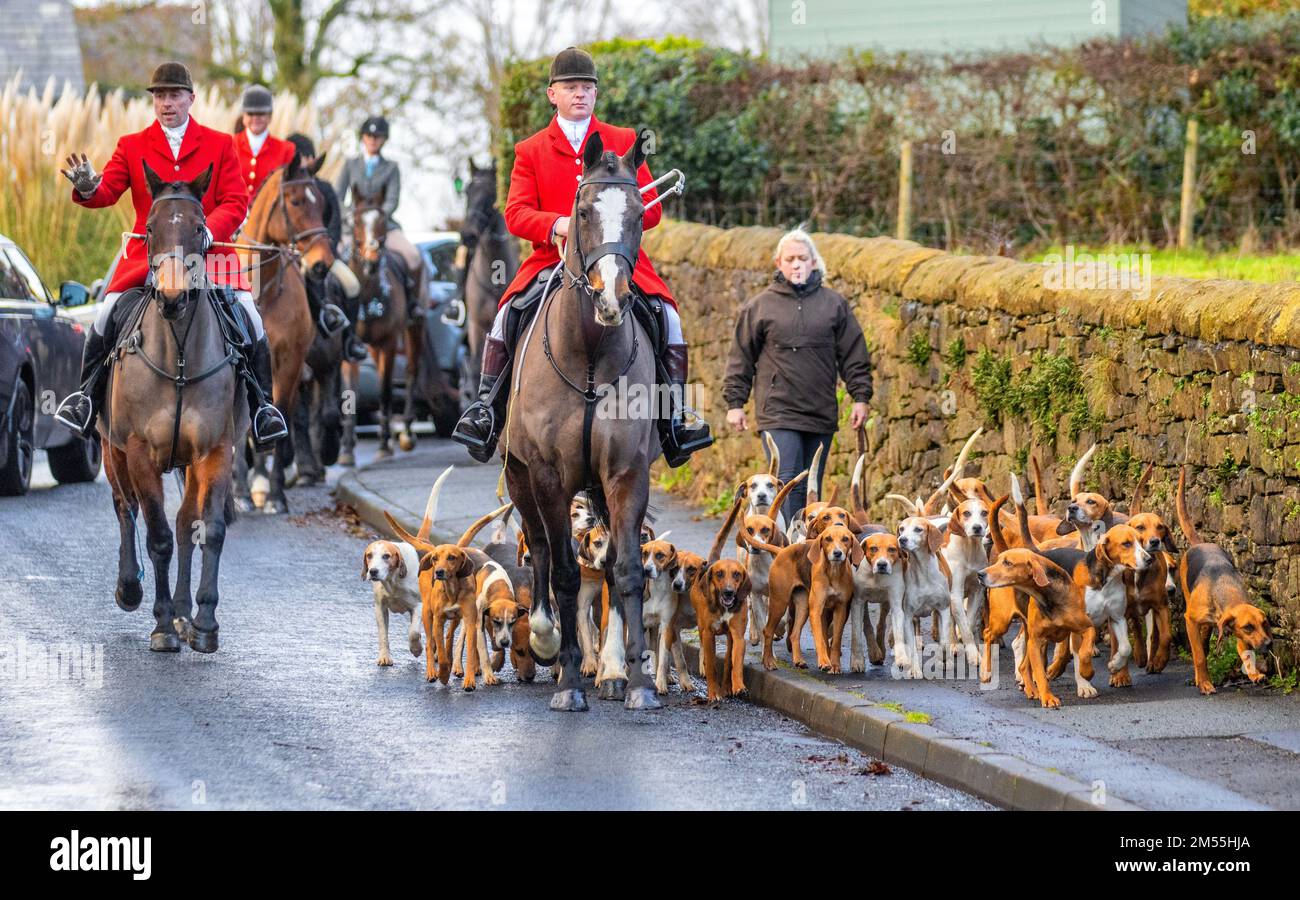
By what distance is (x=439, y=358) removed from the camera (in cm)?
2345

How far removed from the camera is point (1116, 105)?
859 inches

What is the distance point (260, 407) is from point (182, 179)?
1292 mm

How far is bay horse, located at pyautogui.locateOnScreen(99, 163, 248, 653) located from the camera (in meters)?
10.8

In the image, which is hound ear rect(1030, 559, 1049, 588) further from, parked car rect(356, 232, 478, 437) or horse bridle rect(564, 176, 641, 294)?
parked car rect(356, 232, 478, 437)

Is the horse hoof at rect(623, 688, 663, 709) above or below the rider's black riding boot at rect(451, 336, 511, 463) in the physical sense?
below

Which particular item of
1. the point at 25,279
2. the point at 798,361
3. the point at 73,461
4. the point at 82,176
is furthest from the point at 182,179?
the point at 73,461

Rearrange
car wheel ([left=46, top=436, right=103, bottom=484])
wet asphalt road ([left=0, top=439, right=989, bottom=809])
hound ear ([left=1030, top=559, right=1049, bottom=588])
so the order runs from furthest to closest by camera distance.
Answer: car wheel ([left=46, top=436, right=103, bottom=484]), hound ear ([left=1030, top=559, right=1049, bottom=588]), wet asphalt road ([left=0, top=439, right=989, bottom=809])

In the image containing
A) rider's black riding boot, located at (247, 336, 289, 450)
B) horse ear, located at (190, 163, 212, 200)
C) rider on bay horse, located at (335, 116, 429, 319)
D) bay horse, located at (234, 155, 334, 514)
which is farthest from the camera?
rider on bay horse, located at (335, 116, 429, 319)

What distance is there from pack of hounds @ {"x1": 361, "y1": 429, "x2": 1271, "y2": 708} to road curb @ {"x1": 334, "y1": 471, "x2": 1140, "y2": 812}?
241 millimetres

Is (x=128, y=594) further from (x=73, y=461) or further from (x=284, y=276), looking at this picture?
(x=73, y=461)

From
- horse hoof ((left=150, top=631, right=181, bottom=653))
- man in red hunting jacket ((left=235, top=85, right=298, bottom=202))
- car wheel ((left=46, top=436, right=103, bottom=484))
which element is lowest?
car wheel ((left=46, top=436, right=103, bottom=484))

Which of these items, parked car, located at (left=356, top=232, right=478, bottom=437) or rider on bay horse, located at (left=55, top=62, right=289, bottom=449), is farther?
parked car, located at (left=356, top=232, right=478, bottom=437)

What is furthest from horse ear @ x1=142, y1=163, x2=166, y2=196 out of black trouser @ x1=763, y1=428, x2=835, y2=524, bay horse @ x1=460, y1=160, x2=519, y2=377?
bay horse @ x1=460, y1=160, x2=519, y2=377
